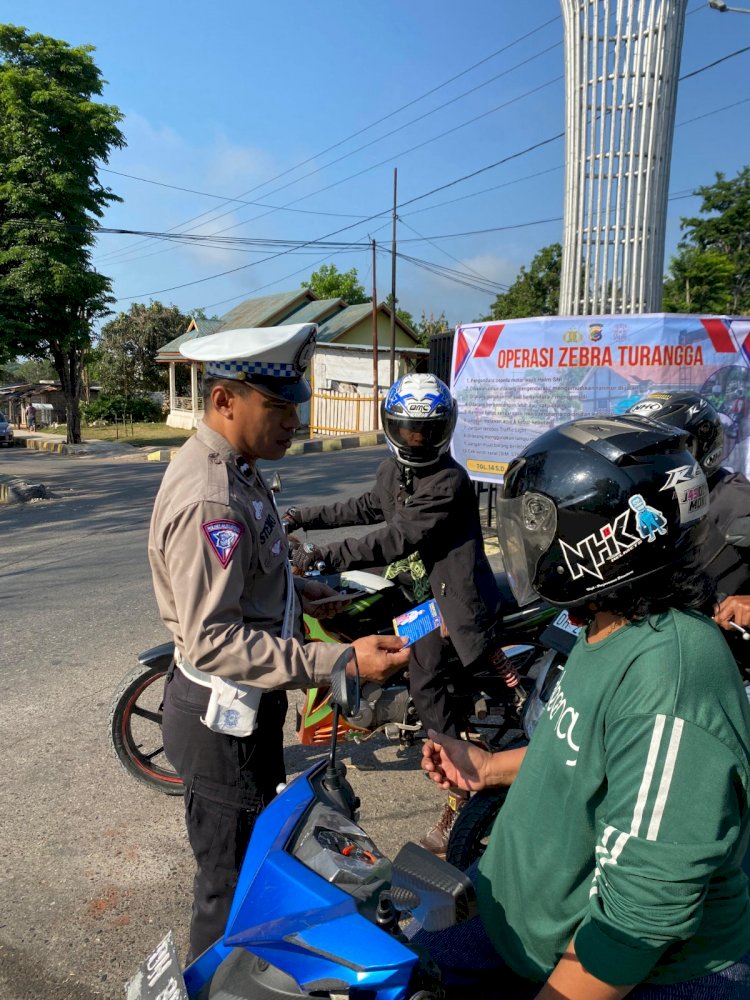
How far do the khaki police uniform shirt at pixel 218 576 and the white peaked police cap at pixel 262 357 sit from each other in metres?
0.23

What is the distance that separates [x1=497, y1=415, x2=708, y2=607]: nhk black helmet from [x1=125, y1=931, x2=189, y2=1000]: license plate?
97 centimetres

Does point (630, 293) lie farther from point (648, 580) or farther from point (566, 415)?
point (648, 580)

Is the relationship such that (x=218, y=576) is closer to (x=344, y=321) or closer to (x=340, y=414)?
(x=340, y=414)

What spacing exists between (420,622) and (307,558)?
0.55 meters

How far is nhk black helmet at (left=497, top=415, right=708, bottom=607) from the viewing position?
1174mm

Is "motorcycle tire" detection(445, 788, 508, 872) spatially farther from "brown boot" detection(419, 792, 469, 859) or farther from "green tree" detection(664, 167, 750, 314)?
"green tree" detection(664, 167, 750, 314)

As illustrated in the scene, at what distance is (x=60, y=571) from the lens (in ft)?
23.3

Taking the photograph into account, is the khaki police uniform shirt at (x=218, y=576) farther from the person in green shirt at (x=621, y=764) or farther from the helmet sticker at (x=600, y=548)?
the helmet sticker at (x=600, y=548)

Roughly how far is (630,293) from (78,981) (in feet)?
26.0

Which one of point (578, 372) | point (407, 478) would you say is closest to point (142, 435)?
→ point (578, 372)

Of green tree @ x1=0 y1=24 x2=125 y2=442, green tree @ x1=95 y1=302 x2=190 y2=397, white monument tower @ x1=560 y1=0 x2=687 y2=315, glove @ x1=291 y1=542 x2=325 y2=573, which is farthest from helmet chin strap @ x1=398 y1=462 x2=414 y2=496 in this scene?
green tree @ x1=95 y1=302 x2=190 y2=397

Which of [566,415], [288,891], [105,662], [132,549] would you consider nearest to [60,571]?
[132,549]

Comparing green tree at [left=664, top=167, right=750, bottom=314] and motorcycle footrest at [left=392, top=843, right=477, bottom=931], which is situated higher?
green tree at [left=664, top=167, right=750, bottom=314]

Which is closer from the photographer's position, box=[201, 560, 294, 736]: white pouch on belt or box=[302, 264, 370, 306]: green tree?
box=[201, 560, 294, 736]: white pouch on belt
